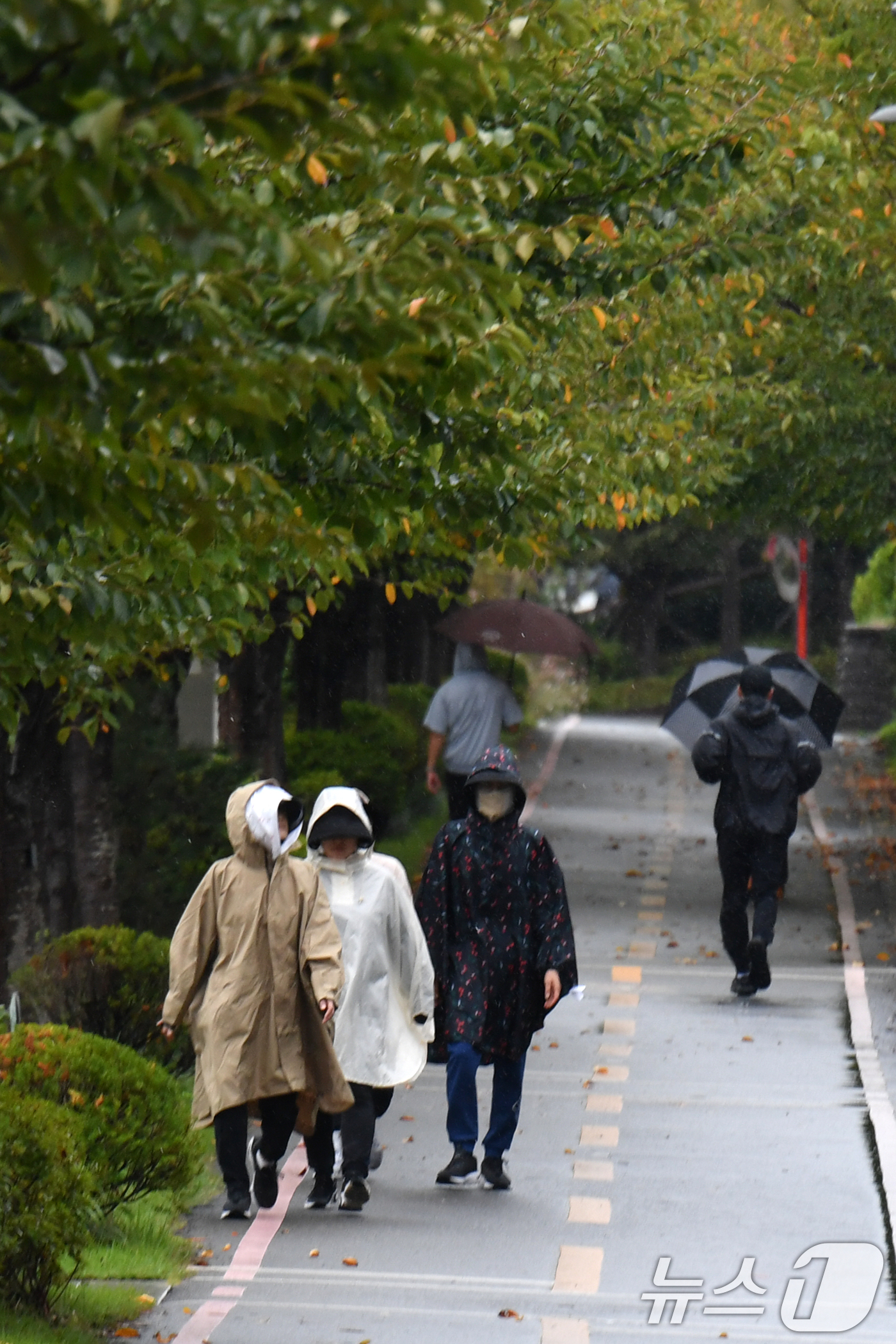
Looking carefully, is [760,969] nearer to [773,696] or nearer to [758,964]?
[758,964]

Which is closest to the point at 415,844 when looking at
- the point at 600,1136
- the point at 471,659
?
the point at 471,659

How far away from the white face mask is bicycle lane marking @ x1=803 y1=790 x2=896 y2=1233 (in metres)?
2.23

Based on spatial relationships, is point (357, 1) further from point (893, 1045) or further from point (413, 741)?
point (413, 741)

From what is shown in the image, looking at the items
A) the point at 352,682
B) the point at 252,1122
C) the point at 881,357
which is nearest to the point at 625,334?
the point at 881,357

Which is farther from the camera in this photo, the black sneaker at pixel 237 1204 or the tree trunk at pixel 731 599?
the tree trunk at pixel 731 599

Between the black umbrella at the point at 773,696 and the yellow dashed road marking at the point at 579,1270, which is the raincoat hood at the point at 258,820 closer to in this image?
the yellow dashed road marking at the point at 579,1270

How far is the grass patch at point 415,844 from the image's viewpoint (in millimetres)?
16891

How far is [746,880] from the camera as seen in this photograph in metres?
11.9

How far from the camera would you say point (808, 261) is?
530 inches

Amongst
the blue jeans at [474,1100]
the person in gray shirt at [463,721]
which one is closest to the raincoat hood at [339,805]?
the blue jeans at [474,1100]

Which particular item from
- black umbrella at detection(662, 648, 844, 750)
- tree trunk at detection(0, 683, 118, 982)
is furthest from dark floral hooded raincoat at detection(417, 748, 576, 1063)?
black umbrella at detection(662, 648, 844, 750)

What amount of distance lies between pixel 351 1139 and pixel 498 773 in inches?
63.2

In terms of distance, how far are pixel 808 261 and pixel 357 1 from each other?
10.9 m

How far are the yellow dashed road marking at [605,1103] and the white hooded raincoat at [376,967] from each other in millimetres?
1658
